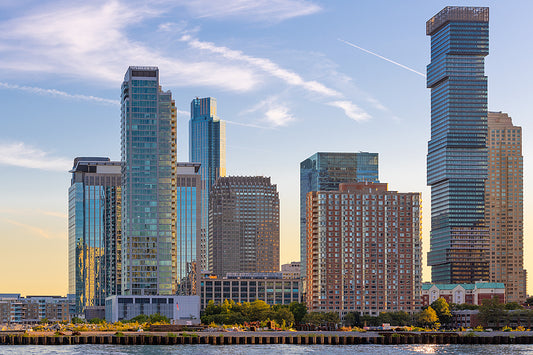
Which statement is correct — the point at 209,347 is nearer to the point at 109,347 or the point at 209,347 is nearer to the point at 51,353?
the point at 109,347

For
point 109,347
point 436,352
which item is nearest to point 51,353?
point 109,347

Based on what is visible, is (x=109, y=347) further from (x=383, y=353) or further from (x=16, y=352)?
(x=383, y=353)

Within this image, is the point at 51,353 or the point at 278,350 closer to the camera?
the point at 51,353

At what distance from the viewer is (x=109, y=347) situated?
7820 inches

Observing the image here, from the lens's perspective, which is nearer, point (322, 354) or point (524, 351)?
point (322, 354)

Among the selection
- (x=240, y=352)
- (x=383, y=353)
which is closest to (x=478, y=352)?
(x=383, y=353)

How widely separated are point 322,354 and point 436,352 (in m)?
25.6

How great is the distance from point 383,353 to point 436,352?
38.2 ft

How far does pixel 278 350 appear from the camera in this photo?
191m

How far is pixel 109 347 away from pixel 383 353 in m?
60.9

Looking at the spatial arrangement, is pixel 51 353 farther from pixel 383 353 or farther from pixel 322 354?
pixel 383 353

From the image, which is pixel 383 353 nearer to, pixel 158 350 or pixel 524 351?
pixel 524 351

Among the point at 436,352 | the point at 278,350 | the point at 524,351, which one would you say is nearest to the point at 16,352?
the point at 278,350

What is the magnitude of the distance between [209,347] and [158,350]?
14.8 meters
